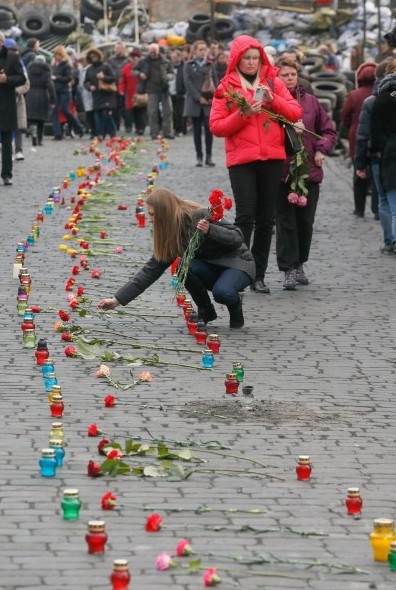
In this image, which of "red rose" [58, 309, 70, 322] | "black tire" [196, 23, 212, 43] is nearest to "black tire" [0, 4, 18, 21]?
"black tire" [196, 23, 212, 43]

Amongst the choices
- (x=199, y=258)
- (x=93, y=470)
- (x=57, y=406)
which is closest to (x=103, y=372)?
(x=57, y=406)

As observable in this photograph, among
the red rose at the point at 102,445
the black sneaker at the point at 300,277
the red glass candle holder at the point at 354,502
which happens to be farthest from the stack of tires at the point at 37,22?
the red glass candle holder at the point at 354,502

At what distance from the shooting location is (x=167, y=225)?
10.8 metres

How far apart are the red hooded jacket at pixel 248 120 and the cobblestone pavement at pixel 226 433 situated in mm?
1185

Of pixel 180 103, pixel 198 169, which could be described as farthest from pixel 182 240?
pixel 180 103

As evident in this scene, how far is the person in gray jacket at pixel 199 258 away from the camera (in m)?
10.8

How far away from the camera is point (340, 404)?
8.85 meters

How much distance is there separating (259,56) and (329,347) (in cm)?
266

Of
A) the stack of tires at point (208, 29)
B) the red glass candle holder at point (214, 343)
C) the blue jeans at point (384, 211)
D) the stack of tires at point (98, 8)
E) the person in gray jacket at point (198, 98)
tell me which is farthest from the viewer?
the stack of tires at point (98, 8)

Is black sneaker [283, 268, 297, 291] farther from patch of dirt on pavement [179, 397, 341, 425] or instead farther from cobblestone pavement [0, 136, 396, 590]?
patch of dirt on pavement [179, 397, 341, 425]

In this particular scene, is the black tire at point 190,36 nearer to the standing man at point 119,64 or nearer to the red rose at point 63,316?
the standing man at point 119,64

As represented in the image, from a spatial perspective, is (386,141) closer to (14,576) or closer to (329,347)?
(329,347)

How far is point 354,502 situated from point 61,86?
28728 millimetres

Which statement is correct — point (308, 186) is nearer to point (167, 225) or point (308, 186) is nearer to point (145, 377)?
point (167, 225)
